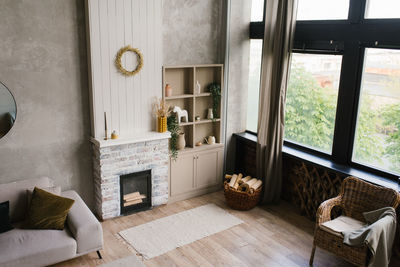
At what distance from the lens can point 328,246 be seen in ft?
13.6

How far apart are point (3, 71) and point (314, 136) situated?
412cm

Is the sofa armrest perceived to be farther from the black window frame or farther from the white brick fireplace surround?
the black window frame

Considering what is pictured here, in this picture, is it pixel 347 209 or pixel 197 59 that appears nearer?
pixel 347 209

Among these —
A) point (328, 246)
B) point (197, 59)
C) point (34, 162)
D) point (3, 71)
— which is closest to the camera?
point (328, 246)

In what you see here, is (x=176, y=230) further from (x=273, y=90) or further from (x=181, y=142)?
(x=273, y=90)

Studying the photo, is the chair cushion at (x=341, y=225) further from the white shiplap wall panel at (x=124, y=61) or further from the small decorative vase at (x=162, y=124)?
the white shiplap wall panel at (x=124, y=61)

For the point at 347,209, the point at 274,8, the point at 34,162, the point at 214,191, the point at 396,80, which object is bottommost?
the point at 214,191

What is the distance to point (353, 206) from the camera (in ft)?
14.7

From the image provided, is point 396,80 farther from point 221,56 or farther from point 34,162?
point 34,162

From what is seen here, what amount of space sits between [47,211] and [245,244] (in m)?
2.39

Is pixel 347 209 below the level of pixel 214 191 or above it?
above

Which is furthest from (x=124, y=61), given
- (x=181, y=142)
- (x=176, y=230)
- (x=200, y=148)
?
(x=176, y=230)

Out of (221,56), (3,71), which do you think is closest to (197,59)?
(221,56)

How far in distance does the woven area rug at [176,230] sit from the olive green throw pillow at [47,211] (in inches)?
36.4
